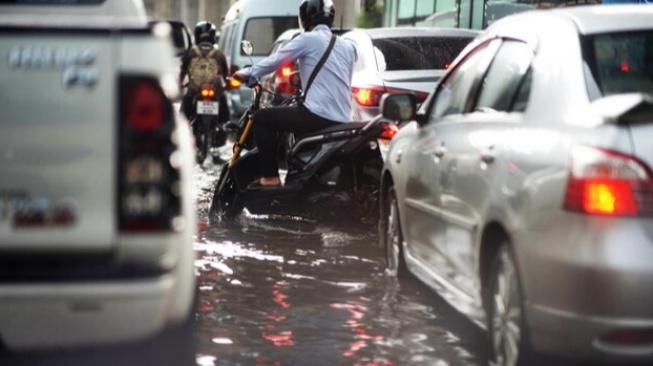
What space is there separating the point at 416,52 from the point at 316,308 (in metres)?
5.45

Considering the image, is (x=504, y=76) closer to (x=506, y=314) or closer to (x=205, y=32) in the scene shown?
(x=506, y=314)

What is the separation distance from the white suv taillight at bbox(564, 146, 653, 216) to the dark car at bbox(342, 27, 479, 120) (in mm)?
6771

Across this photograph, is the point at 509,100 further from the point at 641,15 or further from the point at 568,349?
the point at 568,349

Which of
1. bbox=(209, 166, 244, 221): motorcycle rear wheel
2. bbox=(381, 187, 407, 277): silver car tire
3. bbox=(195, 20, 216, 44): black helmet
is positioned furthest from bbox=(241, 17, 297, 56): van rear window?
bbox=(381, 187, 407, 277): silver car tire

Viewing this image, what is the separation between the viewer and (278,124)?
38.8 feet

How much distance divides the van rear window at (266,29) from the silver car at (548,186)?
19.6 meters

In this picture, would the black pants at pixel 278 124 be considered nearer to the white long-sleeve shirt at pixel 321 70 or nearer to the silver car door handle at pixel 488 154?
the white long-sleeve shirt at pixel 321 70

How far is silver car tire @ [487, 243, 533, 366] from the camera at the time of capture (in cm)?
612

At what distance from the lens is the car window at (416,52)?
1327 cm

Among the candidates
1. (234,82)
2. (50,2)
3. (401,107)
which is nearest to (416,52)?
(234,82)

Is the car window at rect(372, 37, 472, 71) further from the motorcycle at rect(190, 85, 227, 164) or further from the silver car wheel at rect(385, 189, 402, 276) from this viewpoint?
the motorcycle at rect(190, 85, 227, 164)

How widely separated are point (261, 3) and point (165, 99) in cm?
2328

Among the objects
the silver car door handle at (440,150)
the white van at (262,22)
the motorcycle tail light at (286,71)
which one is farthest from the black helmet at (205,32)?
the silver car door handle at (440,150)

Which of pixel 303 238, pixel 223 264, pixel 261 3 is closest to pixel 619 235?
pixel 223 264
